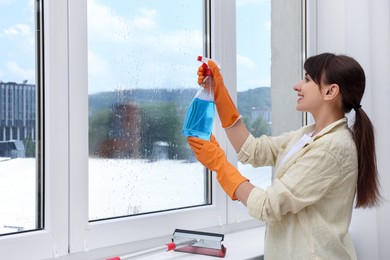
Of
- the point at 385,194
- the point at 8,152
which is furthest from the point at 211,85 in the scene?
the point at 385,194

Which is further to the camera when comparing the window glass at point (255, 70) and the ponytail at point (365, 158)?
the window glass at point (255, 70)

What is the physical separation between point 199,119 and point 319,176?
1.53 ft

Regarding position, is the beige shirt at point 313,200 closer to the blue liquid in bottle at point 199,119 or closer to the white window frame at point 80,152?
the blue liquid in bottle at point 199,119

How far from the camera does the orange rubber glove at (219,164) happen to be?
150 centimetres

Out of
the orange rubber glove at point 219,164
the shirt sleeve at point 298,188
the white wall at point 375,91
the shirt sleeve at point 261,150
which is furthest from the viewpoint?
the white wall at point 375,91

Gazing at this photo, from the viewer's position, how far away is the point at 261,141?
176cm

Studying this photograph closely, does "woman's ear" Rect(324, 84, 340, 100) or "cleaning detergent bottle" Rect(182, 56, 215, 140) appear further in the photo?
"cleaning detergent bottle" Rect(182, 56, 215, 140)

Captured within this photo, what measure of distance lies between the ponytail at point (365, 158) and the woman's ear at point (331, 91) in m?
0.11

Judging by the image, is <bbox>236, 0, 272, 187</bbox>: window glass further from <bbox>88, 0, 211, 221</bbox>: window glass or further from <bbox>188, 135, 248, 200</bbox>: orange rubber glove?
<bbox>188, 135, 248, 200</bbox>: orange rubber glove

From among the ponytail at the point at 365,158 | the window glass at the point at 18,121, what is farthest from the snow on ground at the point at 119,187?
the ponytail at the point at 365,158

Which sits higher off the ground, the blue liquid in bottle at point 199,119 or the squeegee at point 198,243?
the blue liquid in bottle at point 199,119

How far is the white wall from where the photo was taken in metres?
2.15

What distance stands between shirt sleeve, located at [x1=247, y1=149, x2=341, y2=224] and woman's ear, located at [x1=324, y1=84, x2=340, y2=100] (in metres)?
0.20

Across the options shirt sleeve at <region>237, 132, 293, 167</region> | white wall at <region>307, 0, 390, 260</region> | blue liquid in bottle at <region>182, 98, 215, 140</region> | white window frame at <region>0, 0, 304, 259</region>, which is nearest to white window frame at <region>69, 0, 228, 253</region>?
white window frame at <region>0, 0, 304, 259</region>
